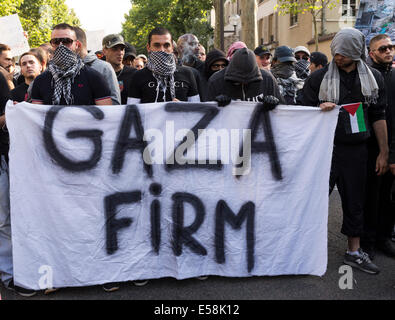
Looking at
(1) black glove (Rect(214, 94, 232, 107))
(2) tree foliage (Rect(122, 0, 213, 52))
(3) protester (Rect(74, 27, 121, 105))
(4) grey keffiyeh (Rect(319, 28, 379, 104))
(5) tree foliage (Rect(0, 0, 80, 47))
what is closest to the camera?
(1) black glove (Rect(214, 94, 232, 107))

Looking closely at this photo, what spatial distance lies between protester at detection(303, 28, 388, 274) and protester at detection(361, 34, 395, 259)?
0.18 metres

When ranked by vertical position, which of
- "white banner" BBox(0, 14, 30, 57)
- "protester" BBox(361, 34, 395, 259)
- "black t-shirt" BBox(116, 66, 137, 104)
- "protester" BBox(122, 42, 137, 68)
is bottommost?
"protester" BBox(361, 34, 395, 259)

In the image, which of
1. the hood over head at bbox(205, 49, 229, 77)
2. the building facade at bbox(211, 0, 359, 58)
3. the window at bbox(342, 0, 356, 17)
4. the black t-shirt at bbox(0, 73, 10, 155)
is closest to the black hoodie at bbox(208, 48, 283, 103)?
the hood over head at bbox(205, 49, 229, 77)

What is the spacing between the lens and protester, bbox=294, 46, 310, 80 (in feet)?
20.8

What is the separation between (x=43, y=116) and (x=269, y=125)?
167cm

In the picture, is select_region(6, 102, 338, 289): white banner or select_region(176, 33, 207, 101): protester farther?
select_region(176, 33, 207, 101): protester

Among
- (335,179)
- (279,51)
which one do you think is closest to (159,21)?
(279,51)

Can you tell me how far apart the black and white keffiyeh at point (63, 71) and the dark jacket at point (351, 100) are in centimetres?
197

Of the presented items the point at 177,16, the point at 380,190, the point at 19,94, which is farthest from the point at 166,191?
the point at 177,16

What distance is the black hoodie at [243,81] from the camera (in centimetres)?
342

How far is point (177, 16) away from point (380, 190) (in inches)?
996

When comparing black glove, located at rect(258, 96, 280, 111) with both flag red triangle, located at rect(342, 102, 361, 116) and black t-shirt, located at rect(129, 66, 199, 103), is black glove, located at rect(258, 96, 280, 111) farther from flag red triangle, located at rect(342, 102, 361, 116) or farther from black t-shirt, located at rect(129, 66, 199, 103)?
black t-shirt, located at rect(129, 66, 199, 103)

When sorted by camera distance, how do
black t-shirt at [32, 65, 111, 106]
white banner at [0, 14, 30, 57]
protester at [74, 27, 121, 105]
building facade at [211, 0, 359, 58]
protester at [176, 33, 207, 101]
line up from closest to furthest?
black t-shirt at [32, 65, 111, 106] → protester at [74, 27, 121, 105] → protester at [176, 33, 207, 101] → white banner at [0, 14, 30, 57] → building facade at [211, 0, 359, 58]
